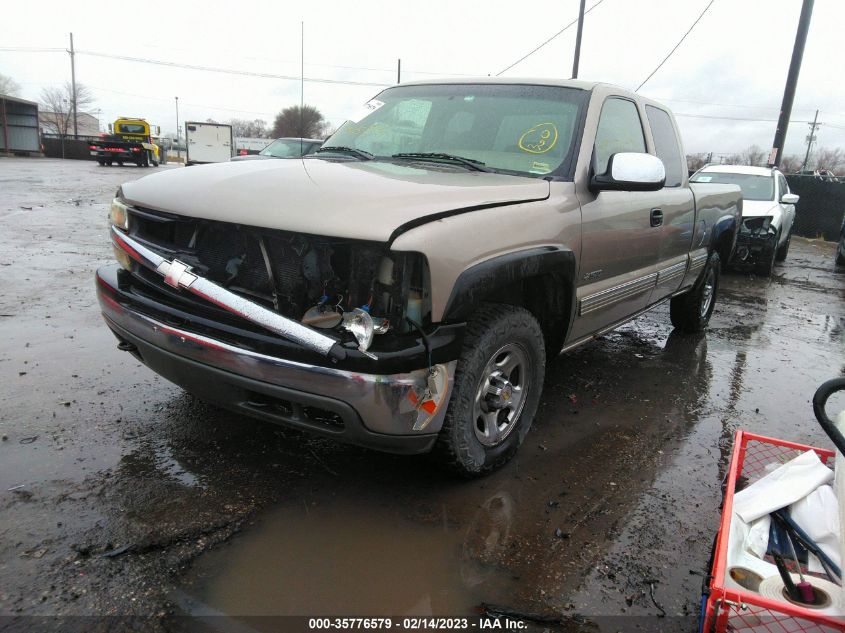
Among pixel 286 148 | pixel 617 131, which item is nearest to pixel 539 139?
pixel 617 131

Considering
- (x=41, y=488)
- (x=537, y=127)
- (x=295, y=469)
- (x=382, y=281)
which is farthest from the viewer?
(x=537, y=127)

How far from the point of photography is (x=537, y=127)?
3.36 m

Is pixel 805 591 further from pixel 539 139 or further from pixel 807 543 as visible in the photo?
pixel 539 139

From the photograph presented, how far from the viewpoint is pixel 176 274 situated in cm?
240

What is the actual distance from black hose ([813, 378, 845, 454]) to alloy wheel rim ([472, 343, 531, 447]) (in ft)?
4.02

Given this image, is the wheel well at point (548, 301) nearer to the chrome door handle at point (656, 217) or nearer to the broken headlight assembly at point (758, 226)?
the chrome door handle at point (656, 217)

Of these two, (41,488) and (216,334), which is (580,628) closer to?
(216,334)

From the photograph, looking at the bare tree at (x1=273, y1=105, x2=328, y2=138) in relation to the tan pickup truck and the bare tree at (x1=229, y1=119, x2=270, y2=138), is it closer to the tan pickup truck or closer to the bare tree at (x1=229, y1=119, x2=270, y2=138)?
the bare tree at (x1=229, y1=119, x2=270, y2=138)

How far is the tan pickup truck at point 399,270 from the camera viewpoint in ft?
7.16

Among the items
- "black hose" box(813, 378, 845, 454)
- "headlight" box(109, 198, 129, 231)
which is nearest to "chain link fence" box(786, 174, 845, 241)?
"black hose" box(813, 378, 845, 454)

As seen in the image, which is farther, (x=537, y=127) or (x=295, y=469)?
(x=537, y=127)

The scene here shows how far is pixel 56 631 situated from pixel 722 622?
6.41 ft

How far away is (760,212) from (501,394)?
29.9 feet

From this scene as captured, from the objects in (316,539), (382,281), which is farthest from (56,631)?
(382,281)
